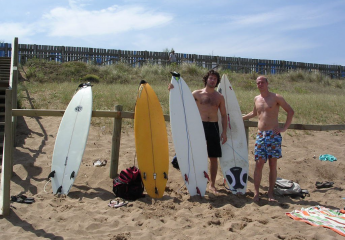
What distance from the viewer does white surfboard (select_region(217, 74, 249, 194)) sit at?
16.2 feet

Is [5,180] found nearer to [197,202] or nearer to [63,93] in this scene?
[197,202]

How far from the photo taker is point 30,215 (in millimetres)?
3863

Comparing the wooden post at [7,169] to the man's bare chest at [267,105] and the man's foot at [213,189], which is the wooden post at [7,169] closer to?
the man's foot at [213,189]

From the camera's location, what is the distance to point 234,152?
5.16m

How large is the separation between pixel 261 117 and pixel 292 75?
15.2 meters

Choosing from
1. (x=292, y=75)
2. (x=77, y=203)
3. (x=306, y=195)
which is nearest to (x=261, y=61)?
(x=292, y=75)

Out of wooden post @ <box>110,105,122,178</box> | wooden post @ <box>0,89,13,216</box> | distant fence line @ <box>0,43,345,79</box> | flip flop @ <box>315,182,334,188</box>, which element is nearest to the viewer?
wooden post @ <box>0,89,13,216</box>

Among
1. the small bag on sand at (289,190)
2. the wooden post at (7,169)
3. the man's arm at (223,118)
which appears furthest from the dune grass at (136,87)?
the small bag on sand at (289,190)

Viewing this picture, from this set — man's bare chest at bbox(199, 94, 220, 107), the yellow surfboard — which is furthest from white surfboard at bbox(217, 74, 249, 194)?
the yellow surfboard

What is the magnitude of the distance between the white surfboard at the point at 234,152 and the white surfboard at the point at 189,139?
399 millimetres

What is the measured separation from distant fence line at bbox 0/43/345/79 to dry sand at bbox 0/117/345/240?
1092 centimetres

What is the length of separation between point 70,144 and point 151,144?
3.90 ft

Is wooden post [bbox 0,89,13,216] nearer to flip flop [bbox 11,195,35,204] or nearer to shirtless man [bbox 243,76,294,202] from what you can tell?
flip flop [bbox 11,195,35,204]

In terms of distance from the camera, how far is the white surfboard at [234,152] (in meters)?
4.94
